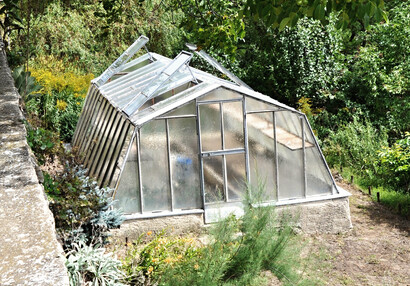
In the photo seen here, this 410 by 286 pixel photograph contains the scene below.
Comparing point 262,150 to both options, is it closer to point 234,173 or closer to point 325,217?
point 234,173

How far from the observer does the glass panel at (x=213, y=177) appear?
352 inches

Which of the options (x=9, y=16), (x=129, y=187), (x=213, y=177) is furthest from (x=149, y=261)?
(x=9, y=16)

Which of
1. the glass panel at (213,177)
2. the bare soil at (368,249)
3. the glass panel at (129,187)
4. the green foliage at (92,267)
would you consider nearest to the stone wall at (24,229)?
the green foliage at (92,267)

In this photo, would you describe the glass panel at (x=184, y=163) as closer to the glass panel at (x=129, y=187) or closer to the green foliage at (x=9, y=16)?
the glass panel at (x=129, y=187)

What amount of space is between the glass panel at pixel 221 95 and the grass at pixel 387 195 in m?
4.25

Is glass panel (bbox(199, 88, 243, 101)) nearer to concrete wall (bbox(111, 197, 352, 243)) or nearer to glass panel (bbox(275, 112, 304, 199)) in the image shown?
glass panel (bbox(275, 112, 304, 199))

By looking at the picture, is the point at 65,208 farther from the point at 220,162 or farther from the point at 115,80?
the point at 115,80

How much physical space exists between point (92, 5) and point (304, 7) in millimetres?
16071

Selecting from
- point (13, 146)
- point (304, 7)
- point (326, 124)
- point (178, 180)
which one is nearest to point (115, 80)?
point (178, 180)

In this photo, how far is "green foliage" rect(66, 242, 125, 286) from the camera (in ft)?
14.2

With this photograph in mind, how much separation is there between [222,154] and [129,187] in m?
1.65

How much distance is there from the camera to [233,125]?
356 inches

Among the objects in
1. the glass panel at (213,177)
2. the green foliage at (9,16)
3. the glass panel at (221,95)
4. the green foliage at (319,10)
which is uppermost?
the green foliage at (9,16)

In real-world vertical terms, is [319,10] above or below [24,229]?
above
